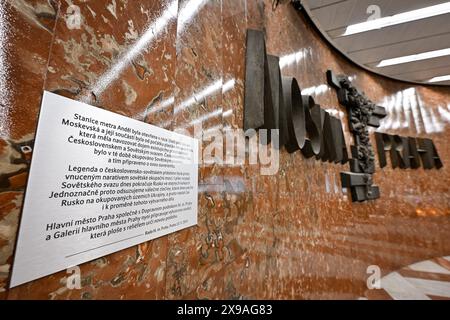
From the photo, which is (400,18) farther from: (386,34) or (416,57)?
(416,57)

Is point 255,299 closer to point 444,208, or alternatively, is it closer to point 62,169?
point 62,169

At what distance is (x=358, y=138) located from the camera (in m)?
2.51

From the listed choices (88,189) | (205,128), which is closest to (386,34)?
(205,128)

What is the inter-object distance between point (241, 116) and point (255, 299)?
2.88 ft

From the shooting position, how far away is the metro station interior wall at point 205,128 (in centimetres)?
36

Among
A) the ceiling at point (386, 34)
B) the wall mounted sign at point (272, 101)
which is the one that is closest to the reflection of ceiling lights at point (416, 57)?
the ceiling at point (386, 34)

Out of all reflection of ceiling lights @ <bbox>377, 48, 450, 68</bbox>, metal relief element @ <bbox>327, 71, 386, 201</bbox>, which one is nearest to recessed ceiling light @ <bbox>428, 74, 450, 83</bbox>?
reflection of ceiling lights @ <bbox>377, 48, 450, 68</bbox>

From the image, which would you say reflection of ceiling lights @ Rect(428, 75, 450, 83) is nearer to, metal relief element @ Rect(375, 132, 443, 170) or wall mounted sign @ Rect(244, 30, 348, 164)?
metal relief element @ Rect(375, 132, 443, 170)

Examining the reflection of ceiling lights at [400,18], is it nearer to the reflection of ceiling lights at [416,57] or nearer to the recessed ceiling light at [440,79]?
the reflection of ceiling lights at [416,57]

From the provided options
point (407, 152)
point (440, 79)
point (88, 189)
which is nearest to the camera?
point (88, 189)

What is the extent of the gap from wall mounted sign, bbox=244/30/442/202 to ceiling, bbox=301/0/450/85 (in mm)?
680

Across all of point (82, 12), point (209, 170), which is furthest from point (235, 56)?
point (82, 12)

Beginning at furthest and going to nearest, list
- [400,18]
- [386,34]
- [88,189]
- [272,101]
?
[386,34] < [400,18] < [272,101] < [88,189]

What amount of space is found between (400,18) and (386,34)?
23 cm
